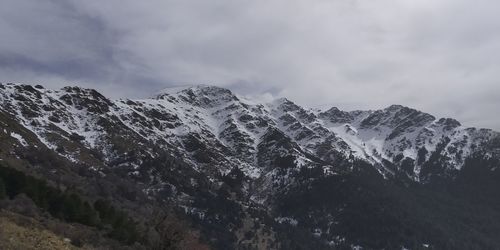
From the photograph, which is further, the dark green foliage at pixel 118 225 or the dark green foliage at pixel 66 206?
the dark green foliage at pixel 66 206

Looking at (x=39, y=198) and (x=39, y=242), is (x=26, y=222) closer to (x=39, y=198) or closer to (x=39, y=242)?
(x=39, y=242)

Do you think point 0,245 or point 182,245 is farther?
point 182,245

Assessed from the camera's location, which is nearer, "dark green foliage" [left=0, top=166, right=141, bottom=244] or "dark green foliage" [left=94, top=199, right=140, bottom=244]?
"dark green foliage" [left=94, top=199, right=140, bottom=244]

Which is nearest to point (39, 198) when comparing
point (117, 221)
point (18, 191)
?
point (18, 191)

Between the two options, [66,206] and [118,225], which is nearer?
[66,206]

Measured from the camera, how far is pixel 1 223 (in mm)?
37969

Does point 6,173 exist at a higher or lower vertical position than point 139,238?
higher

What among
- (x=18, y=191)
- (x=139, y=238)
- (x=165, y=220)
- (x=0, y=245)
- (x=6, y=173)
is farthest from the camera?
(x=6, y=173)

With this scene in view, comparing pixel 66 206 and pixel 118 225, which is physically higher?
pixel 66 206

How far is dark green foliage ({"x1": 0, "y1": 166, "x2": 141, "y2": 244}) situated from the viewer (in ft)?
206

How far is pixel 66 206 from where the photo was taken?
69062 mm

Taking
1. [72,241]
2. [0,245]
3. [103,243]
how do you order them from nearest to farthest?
[0,245], [72,241], [103,243]

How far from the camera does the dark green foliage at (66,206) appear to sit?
6278 centimetres

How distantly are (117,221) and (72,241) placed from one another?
37.8 metres
